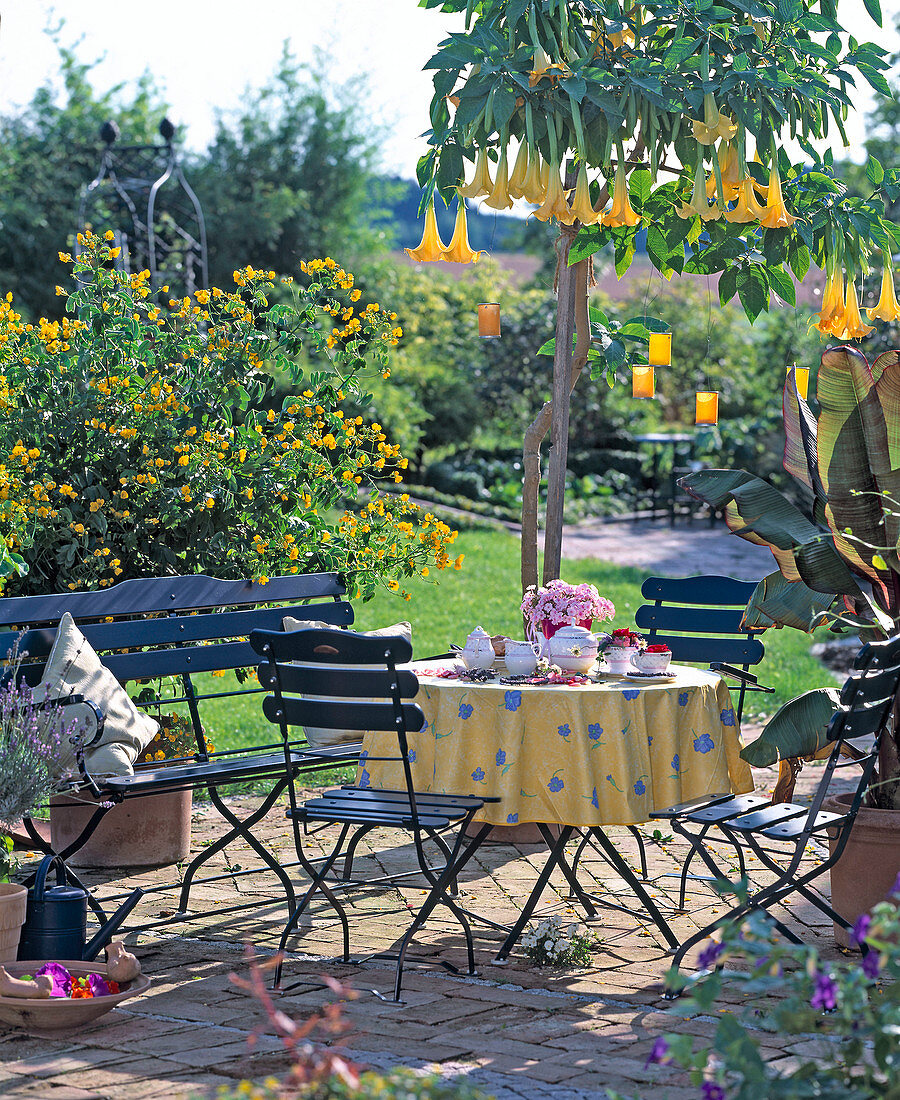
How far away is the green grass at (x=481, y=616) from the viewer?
953 centimetres

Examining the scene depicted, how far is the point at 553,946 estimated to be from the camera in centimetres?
472

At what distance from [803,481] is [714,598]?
1289mm

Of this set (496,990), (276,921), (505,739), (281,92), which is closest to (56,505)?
(276,921)

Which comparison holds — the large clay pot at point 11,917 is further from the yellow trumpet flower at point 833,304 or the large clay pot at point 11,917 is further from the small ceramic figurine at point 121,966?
the yellow trumpet flower at point 833,304

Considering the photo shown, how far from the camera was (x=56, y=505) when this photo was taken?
660cm

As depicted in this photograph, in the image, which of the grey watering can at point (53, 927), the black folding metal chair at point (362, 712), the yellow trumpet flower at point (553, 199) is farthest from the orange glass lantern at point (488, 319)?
the grey watering can at point (53, 927)

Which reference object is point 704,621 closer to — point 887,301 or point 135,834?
point 887,301

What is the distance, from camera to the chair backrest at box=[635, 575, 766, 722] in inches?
255

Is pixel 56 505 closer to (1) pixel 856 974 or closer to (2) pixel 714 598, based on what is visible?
(2) pixel 714 598

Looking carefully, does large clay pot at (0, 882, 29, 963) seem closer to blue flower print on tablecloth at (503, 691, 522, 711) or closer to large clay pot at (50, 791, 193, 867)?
large clay pot at (50, 791, 193, 867)

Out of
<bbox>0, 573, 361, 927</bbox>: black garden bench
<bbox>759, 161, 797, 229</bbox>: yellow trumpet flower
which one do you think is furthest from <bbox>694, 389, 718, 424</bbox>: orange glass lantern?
<bbox>0, 573, 361, 927</bbox>: black garden bench

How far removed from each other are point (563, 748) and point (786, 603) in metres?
1.12

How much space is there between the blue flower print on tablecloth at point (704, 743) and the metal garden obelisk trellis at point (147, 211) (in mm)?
12432

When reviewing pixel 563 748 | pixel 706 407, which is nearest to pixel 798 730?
pixel 563 748
